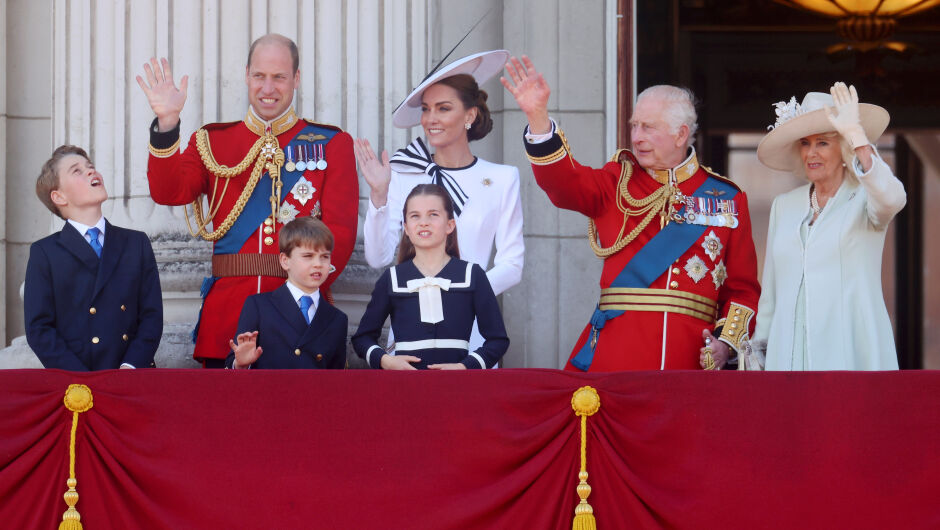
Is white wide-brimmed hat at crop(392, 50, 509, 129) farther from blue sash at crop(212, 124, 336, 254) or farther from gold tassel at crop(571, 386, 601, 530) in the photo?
gold tassel at crop(571, 386, 601, 530)

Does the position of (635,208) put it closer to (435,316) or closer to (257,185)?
(435,316)

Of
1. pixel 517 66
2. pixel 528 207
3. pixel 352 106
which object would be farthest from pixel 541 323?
pixel 517 66

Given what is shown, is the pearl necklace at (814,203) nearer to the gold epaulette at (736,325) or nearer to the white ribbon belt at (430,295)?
the gold epaulette at (736,325)

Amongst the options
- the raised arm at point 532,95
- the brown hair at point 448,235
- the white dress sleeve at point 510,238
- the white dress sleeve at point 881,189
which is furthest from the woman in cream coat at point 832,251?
the brown hair at point 448,235

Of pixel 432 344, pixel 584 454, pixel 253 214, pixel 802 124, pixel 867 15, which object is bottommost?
pixel 584 454

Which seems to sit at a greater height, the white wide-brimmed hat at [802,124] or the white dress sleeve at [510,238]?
the white wide-brimmed hat at [802,124]

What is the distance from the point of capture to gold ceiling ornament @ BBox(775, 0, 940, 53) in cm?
856

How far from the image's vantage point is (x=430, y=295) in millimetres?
5270

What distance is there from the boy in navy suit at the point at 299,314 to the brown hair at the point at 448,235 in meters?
0.27

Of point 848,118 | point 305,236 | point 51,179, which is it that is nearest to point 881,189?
point 848,118

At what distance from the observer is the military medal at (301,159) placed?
575cm

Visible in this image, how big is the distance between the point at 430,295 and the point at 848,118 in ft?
4.74

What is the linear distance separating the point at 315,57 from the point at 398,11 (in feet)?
1.41

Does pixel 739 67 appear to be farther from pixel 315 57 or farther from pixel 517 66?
pixel 517 66
